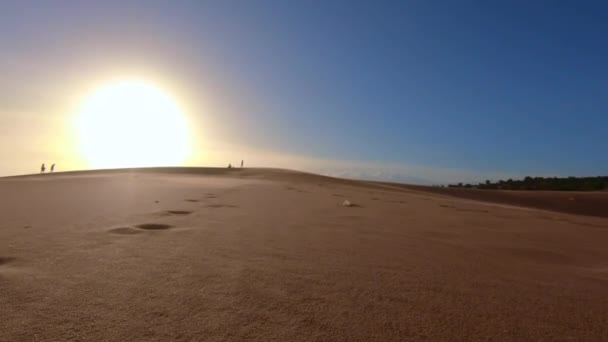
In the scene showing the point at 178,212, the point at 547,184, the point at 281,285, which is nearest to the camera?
the point at 281,285

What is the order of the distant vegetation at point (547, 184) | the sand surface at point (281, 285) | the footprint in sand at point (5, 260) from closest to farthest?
the sand surface at point (281, 285) → the footprint in sand at point (5, 260) → the distant vegetation at point (547, 184)

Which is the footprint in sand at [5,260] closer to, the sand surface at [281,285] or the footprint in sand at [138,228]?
the sand surface at [281,285]

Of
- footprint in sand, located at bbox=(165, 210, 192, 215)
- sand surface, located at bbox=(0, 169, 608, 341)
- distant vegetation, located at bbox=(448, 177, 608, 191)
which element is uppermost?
distant vegetation, located at bbox=(448, 177, 608, 191)

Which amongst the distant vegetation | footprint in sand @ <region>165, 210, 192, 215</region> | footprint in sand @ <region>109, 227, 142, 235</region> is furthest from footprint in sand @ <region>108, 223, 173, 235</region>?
the distant vegetation

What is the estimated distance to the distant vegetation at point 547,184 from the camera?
24156 millimetres

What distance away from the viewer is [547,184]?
25500 mm

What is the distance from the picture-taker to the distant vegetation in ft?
79.3

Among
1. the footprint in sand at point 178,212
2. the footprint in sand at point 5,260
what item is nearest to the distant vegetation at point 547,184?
the footprint in sand at point 178,212

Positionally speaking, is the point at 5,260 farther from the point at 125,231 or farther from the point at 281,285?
the point at 281,285

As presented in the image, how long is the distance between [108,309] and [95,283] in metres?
0.31

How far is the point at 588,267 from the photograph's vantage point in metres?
2.29

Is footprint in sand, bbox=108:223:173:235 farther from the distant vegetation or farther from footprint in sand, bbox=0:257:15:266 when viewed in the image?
the distant vegetation

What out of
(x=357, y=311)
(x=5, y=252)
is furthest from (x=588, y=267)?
(x=5, y=252)

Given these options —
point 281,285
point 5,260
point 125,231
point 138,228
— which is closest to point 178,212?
point 138,228
